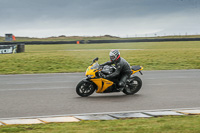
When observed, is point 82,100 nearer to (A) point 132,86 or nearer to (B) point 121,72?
(B) point 121,72

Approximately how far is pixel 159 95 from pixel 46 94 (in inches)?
141

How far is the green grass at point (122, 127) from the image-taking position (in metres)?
5.85

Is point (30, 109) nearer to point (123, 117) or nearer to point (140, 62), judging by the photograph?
point (123, 117)

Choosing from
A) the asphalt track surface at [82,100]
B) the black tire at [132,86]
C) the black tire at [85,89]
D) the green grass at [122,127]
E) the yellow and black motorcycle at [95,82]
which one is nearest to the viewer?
the green grass at [122,127]

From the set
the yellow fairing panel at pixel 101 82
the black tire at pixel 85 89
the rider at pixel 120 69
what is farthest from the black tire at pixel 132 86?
the black tire at pixel 85 89

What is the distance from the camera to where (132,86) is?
10.9 meters

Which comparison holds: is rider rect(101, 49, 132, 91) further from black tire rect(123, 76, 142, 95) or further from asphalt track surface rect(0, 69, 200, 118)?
asphalt track surface rect(0, 69, 200, 118)

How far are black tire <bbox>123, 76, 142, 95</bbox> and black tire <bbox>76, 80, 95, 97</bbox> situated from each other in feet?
3.75

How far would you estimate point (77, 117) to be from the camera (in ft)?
24.3

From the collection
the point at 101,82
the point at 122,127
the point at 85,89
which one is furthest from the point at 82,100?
the point at 122,127

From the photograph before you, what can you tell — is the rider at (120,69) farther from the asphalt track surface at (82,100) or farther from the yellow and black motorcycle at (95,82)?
the asphalt track surface at (82,100)

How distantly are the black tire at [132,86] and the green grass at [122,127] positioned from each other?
12.8 feet

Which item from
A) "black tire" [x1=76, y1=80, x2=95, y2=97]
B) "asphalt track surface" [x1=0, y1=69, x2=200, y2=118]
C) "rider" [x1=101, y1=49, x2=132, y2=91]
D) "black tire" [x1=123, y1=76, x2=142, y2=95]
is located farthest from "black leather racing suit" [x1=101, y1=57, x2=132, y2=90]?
"black tire" [x1=76, y1=80, x2=95, y2=97]

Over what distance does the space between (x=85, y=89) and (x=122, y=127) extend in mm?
4379
